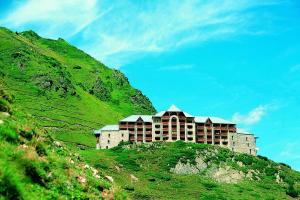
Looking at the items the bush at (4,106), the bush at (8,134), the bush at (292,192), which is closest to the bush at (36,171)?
the bush at (8,134)

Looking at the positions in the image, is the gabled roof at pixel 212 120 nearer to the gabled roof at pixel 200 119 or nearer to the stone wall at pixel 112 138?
the gabled roof at pixel 200 119

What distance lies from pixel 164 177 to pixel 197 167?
1938cm

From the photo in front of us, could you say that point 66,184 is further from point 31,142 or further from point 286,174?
point 286,174

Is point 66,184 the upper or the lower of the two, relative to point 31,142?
lower

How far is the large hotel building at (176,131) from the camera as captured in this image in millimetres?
167500

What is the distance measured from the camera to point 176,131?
169 m

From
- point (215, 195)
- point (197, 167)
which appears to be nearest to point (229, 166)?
point (197, 167)

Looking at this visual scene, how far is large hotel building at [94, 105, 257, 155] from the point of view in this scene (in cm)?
16750

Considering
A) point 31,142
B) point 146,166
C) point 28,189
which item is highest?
point 146,166

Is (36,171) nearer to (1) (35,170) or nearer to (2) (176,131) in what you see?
(1) (35,170)

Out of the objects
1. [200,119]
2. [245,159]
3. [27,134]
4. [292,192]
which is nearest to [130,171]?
[292,192]

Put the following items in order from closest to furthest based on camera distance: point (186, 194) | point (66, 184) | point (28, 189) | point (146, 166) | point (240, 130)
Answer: point (28, 189), point (66, 184), point (186, 194), point (146, 166), point (240, 130)

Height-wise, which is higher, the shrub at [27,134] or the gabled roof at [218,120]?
the gabled roof at [218,120]

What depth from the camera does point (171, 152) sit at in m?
148
